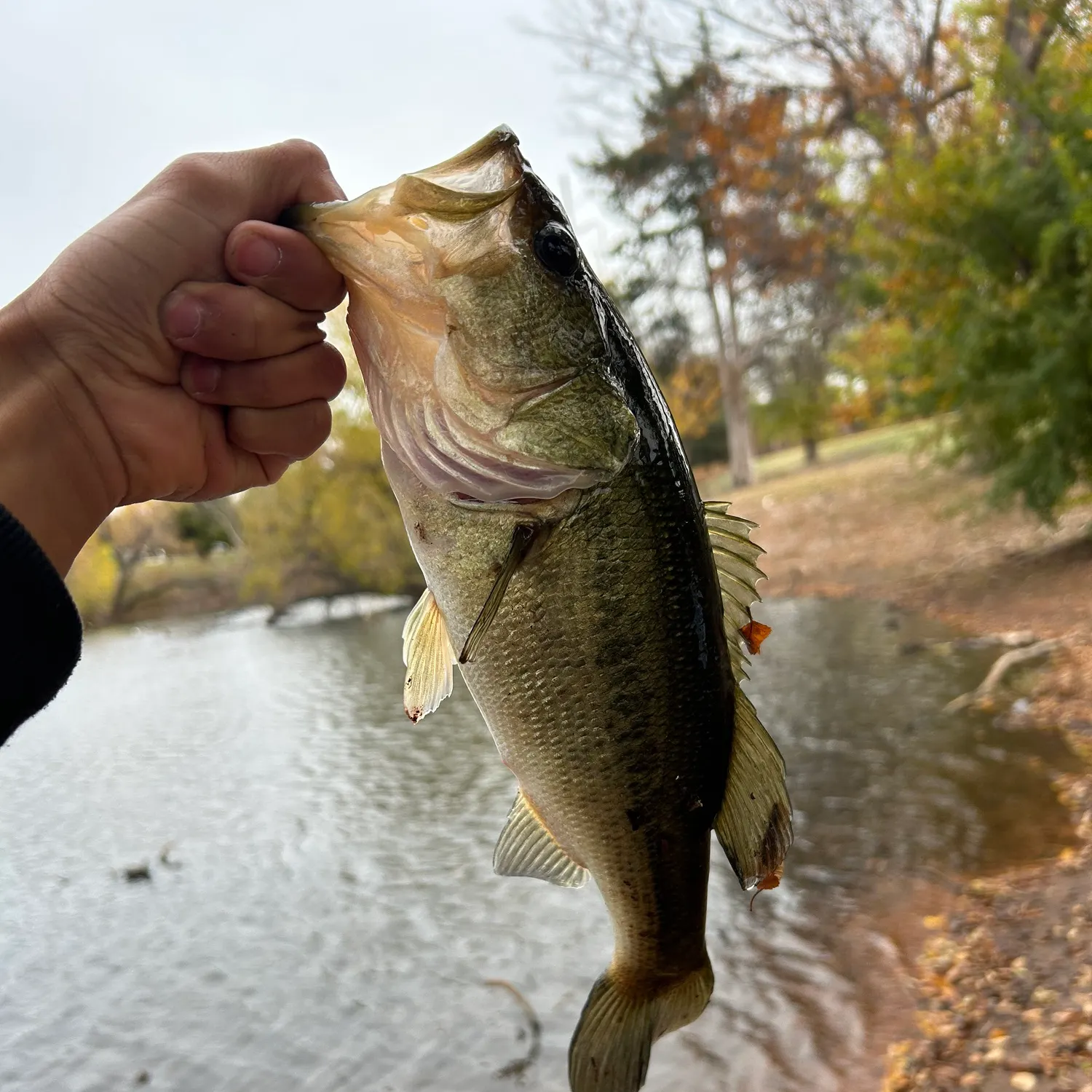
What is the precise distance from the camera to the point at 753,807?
157cm

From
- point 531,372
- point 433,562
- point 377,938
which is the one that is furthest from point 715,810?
point 377,938

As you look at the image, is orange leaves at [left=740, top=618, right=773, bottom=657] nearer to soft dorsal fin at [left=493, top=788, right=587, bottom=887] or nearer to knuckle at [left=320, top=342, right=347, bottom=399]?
soft dorsal fin at [left=493, top=788, right=587, bottom=887]

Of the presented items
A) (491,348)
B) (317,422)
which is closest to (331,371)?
(317,422)

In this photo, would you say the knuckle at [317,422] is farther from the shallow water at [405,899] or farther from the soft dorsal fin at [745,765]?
the shallow water at [405,899]

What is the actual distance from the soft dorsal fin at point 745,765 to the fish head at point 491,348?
1.01ft

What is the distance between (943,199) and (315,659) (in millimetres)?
11628

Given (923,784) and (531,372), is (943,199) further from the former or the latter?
(531,372)

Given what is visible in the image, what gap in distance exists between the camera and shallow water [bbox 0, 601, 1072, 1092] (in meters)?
4.57

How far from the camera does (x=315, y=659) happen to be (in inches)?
598

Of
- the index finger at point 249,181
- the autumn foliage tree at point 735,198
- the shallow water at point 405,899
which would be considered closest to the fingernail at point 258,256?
the index finger at point 249,181

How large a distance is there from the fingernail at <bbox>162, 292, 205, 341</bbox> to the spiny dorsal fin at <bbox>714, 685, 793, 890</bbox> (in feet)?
3.92

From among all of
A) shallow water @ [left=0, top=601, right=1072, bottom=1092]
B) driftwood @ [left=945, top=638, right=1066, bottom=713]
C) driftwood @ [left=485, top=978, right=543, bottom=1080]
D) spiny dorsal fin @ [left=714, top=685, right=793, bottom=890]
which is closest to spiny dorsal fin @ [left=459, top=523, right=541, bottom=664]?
spiny dorsal fin @ [left=714, top=685, right=793, bottom=890]

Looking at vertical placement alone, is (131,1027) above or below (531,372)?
below

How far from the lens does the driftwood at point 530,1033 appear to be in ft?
14.3
